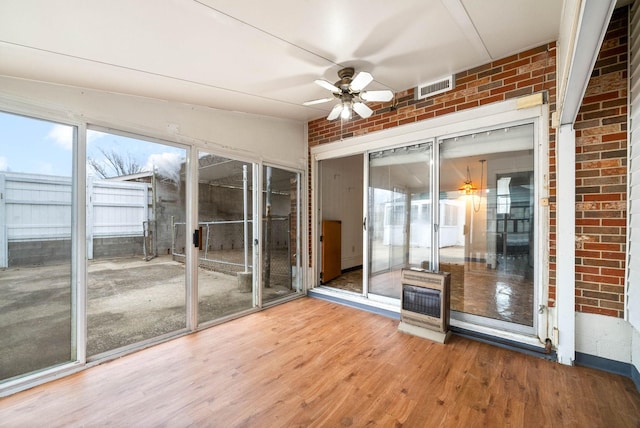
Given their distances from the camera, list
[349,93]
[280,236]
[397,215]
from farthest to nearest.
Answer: [280,236] → [397,215] → [349,93]

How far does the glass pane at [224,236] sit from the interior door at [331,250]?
4.27ft

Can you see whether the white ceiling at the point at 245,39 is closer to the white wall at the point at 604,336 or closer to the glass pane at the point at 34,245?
the glass pane at the point at 34,245

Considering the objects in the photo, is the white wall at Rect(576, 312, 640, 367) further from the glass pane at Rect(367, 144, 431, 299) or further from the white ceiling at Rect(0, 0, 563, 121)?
the white ceiling at Rect(0, 0, 563, 121)

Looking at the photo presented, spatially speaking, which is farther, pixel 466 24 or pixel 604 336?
pixel 604 336

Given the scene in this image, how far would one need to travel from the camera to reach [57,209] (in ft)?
7.35

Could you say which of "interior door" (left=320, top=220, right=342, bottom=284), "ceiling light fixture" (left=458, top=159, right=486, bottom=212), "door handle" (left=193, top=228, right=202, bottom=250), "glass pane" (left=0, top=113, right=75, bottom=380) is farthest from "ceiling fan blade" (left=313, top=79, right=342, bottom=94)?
"interior door" (left=320, top=220, right=342, bottom=284)

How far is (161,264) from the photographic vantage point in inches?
118

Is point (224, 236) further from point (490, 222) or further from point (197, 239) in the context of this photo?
point (490, 222)

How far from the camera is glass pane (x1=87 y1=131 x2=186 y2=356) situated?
8.25 ft

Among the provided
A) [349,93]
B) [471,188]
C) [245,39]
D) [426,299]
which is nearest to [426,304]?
[426,299]

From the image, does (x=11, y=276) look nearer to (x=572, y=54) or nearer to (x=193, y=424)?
(x=193, y=424)

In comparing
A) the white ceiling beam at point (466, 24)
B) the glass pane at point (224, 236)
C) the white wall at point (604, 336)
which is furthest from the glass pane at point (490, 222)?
the glass pane at point (224, 236)

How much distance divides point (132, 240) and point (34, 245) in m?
0.70

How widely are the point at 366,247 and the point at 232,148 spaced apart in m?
2.28
